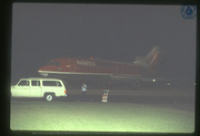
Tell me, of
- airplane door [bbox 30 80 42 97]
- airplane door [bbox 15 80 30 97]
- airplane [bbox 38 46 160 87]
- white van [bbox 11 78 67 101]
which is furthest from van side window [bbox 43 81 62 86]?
airplane [bbox 38 46 160 87]

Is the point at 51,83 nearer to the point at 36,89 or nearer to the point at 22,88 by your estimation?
the point at 36,89

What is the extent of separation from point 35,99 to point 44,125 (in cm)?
667

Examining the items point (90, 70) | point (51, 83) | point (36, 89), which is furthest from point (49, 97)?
point (90, 70)

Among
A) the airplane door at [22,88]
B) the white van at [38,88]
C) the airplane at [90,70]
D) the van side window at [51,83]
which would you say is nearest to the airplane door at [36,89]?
the white van at [38,88]

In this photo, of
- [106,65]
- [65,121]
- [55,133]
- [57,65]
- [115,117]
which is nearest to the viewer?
[55,133]

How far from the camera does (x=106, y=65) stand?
67.1ft

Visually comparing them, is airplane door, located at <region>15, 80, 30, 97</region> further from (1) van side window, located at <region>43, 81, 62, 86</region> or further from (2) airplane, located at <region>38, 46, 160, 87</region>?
(2) airplane, located at <region>38, 46, 160, 87</region>

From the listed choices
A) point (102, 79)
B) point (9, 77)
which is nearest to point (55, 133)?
point (9, 77)

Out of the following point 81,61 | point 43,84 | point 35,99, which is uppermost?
point 81,61

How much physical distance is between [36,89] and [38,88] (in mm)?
113

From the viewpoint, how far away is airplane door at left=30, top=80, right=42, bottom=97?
1234 centimetres

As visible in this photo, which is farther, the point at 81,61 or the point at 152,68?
the point at 152,68

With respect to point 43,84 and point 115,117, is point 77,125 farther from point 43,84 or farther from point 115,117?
point 43,84

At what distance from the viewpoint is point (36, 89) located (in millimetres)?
12461
